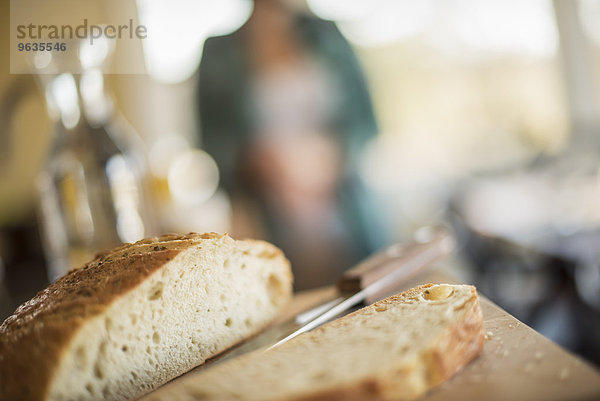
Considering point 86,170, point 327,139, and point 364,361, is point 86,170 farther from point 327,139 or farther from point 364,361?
point 327,139

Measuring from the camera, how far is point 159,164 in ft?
19.6

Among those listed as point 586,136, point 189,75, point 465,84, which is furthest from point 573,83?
point 189,75

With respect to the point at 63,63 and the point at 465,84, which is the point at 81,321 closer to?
the point at 63,63

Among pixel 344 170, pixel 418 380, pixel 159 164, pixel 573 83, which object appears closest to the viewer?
pixel 418 380

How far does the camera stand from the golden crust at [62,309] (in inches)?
27.0

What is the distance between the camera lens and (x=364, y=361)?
0.63m

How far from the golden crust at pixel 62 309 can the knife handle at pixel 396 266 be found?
0.35 m

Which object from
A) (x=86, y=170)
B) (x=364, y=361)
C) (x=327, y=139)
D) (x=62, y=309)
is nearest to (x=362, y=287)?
(x=364, y=361)

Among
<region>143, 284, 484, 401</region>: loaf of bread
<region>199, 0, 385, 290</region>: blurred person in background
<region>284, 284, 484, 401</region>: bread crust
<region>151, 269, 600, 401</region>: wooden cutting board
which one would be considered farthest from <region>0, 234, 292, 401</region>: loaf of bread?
<region>199, 0, 385, 290</region>: blurred person in background

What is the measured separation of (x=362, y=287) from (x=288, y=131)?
5.83ft

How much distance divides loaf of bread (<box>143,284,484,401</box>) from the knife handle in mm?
236

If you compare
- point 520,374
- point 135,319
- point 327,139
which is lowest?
point 520,374

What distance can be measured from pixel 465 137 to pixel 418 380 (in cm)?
611

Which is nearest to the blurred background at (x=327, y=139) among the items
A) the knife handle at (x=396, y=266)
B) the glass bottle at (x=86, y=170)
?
the glass bottle at (x=86, y=170)
